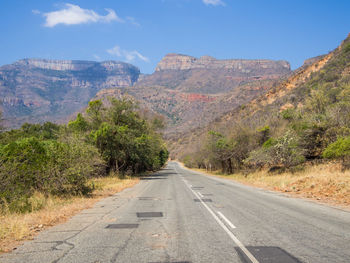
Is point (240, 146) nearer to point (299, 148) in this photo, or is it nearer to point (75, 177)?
point (299, 148)

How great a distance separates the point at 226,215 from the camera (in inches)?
363

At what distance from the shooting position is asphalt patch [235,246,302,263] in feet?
16.1

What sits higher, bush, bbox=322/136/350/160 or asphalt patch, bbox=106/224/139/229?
bush, bbox=322/136/350/160

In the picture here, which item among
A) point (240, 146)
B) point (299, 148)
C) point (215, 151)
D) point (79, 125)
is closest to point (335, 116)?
point (299, 148)

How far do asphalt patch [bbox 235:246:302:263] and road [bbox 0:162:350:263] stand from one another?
16mm

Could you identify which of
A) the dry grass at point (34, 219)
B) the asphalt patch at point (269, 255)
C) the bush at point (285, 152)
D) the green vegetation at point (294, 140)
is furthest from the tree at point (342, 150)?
the dry grass at point (34, 219)

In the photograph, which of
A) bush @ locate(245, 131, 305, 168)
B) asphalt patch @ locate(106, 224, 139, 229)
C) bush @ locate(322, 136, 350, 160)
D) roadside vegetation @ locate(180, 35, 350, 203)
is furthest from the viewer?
bush @ locate(245, 131, 305, 168)

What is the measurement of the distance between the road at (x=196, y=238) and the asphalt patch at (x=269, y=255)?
2cm

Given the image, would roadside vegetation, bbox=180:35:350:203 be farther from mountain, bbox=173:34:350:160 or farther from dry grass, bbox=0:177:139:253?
dry grass, bbox=0:177:139:253

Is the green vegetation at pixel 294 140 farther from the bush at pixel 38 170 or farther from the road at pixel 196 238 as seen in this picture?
the bush at pixel 38 170

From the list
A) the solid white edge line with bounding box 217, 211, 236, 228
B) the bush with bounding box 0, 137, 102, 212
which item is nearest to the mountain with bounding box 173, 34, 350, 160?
the solid white edge line with bounding box 217, 211, 236, 228

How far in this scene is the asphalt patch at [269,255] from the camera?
193 inches

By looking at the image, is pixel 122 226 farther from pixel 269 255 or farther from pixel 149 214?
pixel 269 255

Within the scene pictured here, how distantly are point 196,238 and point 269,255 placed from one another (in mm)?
1706
